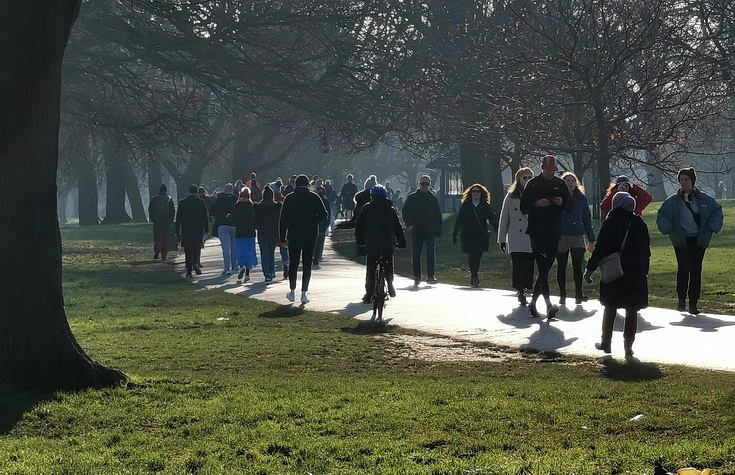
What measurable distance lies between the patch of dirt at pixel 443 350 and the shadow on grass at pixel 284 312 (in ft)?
10.3

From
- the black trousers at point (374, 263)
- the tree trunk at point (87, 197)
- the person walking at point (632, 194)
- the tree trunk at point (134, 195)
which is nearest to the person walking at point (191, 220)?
the black trousers at point (374, 263)

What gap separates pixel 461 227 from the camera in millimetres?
21750

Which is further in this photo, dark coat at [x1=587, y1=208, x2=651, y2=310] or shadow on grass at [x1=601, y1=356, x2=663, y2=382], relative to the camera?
dark coat at [x1=587, y1=208, x2=651, y2=310]

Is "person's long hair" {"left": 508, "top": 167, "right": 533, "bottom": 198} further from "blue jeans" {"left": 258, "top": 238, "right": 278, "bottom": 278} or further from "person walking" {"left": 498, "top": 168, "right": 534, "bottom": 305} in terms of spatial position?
"blue jeans" {"left": 258, "top": 238, "right": 278, "bottom": 278}

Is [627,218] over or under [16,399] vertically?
over

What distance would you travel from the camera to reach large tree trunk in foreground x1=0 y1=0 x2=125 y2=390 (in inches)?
398

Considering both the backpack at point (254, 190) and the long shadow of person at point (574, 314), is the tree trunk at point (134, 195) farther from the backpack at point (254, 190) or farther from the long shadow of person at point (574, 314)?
the long shadow of person at point (574, 314)

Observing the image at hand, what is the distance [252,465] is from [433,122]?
32.4 m

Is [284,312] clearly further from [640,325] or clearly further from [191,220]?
[191,220]

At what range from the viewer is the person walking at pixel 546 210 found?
1540 centimetres

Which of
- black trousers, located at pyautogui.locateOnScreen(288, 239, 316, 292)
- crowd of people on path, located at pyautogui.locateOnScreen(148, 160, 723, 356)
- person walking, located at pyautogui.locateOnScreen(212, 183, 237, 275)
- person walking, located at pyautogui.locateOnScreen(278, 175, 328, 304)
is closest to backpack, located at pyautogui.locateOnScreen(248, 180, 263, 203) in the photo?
person walking, located at pyautogui.locateOnScreen(212, 183, 237, 275)

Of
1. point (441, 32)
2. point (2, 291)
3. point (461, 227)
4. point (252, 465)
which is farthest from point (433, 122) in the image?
point (252, 465)

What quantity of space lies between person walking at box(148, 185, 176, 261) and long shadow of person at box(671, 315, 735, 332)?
17.5m

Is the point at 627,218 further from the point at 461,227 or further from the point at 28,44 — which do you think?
the point at 461,227
